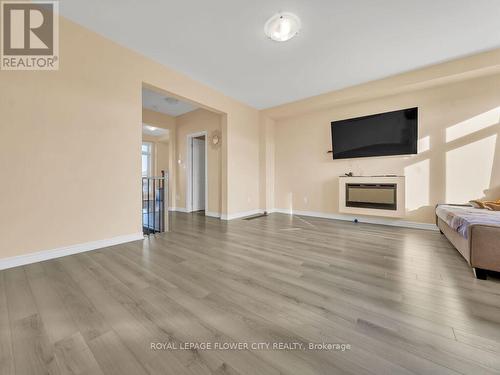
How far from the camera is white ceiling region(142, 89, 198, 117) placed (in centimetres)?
Answer: 424

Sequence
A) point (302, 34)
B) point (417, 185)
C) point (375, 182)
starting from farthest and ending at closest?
point (375, 182) → point (417, 185) → point (302, 34)

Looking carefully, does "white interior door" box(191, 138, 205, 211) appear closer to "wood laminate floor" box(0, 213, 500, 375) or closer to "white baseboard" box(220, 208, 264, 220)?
"white baseboard" box(220, 208, 264, 220)

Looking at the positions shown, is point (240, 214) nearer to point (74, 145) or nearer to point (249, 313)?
point (74, 145)

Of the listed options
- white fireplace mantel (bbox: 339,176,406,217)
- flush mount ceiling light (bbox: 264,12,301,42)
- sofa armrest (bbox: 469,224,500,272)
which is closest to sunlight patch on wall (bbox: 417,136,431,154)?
white fireplace mantel (bbox: 339,176,406,217)

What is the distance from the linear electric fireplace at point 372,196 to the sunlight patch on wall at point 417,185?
234mm

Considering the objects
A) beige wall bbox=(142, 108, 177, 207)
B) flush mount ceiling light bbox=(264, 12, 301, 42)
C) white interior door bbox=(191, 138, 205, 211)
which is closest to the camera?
flush mount ceiling light bbox=(264, 12, 301, 42)

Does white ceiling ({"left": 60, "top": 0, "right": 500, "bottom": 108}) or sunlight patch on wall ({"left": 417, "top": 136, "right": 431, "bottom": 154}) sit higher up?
white ceiling ({"left": 60, "top": 0, "right": 500, "bottom": 108})

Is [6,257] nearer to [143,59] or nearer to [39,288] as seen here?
[39,288]

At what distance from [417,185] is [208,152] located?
14.7ft

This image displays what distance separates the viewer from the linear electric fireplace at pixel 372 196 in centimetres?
366

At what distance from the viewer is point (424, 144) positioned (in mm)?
3430

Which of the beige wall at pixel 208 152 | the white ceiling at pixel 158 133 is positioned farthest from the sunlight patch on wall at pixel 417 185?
the white ceiling at pixel 158 133

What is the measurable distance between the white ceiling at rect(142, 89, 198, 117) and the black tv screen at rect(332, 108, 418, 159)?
354 centimetres

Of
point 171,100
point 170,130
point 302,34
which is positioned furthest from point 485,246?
point 170,130
